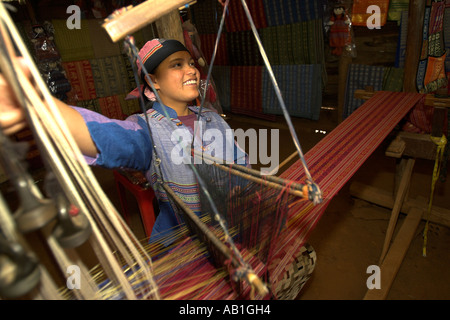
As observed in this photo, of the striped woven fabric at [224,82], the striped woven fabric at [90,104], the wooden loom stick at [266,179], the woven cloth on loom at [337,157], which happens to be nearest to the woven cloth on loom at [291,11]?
the striped woven fabric at [224,82]

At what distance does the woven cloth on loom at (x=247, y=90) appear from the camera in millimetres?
5430

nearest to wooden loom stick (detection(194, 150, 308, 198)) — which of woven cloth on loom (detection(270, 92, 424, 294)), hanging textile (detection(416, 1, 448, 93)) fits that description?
woven cloth on loom (detection(270, 92, 424, 294))

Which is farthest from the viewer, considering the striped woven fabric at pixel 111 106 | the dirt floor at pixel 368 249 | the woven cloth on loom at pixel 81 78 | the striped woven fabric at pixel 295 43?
the striped woven fabric at pixel 111 106

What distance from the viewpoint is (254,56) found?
5230 mm

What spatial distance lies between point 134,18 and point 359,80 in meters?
4.23

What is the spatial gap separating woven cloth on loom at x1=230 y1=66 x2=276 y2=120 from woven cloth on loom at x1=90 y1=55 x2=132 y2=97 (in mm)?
2333

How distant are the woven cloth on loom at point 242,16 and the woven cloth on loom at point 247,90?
756 mm

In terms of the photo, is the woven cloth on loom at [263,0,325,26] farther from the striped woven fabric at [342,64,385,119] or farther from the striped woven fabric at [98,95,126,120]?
the striped woven fabric at [98,95,126,120]

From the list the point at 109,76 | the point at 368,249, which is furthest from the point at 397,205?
the point at 109,76

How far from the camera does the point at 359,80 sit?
4066 mm

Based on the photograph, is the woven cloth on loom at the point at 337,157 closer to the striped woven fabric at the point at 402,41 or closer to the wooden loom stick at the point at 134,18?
the wooden loom stick at the point at 134,18

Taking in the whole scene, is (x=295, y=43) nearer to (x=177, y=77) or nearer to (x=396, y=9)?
(x=396, y=9)
